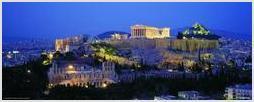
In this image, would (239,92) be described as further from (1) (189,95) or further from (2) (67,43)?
(2) (67,43)

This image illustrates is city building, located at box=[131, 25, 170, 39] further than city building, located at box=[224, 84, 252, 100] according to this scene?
Yes

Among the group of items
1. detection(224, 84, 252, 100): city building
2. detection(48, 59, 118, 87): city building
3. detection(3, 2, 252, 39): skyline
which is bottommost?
detection(224, 84, 252, 100): city building

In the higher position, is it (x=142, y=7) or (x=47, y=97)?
(x=142, y=7)

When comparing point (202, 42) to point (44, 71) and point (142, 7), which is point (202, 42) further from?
point (44, 71)

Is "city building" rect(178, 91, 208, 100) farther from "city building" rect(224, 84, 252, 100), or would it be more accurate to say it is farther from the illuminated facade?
the illuminated facade

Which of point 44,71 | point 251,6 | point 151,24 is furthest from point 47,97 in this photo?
point 251,6

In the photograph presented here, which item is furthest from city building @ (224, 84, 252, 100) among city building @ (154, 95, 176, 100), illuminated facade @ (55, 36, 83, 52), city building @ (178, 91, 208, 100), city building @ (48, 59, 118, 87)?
illuminated facade @ (55, 36, 83, 52)
